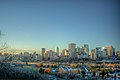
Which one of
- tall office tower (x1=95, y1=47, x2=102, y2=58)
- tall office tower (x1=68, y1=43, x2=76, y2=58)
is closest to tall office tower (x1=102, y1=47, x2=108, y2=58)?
tall office tower (x1=95, y1=47, x2=102, y2=58)

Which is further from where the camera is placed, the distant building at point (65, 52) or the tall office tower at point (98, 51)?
the distant building at point (65, 52)

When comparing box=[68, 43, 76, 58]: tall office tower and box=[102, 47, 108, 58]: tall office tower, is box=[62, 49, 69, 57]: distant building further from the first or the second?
box=[102, 47, 108, 58]: tall office tower

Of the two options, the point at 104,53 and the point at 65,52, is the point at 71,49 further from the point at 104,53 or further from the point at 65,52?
the point at 104,53

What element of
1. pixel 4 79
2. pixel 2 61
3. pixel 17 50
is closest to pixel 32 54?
pixel 17 50

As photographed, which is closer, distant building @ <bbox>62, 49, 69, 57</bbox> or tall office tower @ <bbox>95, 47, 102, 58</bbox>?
tall office tower @ <bbox>95, 47, 102, 58</bbox>

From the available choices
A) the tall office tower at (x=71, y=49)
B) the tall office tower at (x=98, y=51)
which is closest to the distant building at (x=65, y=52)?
the tall office tower at (x=71, y=49)

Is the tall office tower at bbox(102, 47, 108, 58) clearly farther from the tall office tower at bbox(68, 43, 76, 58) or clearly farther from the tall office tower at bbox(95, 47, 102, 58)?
the tall office tower at bbox(68, 43, 76, 58)

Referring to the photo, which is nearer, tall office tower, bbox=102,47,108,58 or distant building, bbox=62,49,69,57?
tall office tower, bbox=102,47,108,58

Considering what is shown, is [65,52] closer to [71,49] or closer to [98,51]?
[71,49]

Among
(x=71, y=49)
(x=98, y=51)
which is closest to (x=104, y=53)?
(x=98, y=51)

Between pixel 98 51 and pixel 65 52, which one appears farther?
pixel 65 52

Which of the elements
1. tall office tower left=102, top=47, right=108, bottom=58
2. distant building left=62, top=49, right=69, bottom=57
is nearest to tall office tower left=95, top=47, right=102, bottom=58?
tall office tower left=102, top=47, right=108, bottom=58

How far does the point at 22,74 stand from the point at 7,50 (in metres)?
0.56

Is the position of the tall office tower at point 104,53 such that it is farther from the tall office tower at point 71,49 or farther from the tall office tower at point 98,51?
the tall office tower at point 71,49
